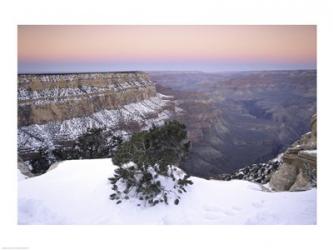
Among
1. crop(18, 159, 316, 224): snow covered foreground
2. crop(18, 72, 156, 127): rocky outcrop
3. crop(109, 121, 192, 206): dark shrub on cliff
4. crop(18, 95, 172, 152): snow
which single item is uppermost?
crop(18, 72, 156, 127): rocky outcrop

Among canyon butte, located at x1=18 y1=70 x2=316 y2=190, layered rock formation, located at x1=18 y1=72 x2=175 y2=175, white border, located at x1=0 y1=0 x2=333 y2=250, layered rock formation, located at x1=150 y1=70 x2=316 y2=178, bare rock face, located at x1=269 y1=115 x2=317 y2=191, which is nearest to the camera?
white border, located at x1=0 y1=0 x2=333 y2=250

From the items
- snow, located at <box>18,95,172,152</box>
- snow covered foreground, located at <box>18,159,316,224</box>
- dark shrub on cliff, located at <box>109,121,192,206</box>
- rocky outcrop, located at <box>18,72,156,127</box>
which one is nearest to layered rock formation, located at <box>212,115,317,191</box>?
snow covered foreground, located at <box>18,159,316,224</box>

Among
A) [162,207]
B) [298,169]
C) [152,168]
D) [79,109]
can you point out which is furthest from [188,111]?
[162,207]

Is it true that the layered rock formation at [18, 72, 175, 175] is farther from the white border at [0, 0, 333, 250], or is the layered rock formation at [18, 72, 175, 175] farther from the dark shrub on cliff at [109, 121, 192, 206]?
the dark shrub on cliff at [109, 121, 192, 206]
